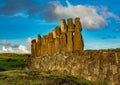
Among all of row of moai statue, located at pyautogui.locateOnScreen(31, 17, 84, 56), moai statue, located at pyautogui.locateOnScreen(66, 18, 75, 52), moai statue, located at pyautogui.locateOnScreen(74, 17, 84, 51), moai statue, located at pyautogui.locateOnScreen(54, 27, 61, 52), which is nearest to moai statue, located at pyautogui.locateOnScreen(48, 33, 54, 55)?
row of moai statue, located at pyautogui.locateOnScreen(31, 17, 84, 56)

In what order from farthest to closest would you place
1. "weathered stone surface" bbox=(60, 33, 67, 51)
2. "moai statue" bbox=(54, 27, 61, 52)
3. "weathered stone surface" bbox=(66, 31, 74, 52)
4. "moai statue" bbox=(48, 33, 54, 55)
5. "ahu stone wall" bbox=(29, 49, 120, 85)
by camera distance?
"moai statue" bbox=(48, 33, 54, 55) < "moai statue" bbox=(54, 27, 61, 52) < "weathered stone surface" bbox=(60, 33, 67, 51) < "weathered stone surface" bbox=(66, 31, 74, 52) < "ahu stone wall" bbox=(29, 49, 120, 85)

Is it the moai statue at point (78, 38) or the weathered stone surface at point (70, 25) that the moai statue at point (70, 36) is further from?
the moai statue at point (78, 38)

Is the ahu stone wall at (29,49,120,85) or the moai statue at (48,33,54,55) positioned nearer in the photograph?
the ahu stone wall at (29,49,120,85)

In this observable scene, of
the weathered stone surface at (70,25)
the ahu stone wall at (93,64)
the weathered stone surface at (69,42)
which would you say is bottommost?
the ahu stone wall at (93,64)

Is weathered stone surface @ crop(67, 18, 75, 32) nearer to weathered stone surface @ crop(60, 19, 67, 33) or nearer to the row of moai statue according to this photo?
the row of moai statue

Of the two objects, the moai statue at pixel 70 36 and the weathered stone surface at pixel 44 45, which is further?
the weathered stone surface at pixel 44 45

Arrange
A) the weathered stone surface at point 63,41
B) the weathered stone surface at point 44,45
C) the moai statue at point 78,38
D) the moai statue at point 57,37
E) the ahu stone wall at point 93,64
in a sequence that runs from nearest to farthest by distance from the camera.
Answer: the ahu stone wall at point 93,64 → the moai statue at point 78,38 → the weathered stone surface at point 63,41 → the moai statue at point 57,37 → the weathered stone surface at point 44,45

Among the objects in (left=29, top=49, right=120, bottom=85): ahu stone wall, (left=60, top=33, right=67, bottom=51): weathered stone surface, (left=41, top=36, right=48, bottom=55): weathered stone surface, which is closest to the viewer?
(left=29, top=49, right=120, bottom=85): ahu stone wall

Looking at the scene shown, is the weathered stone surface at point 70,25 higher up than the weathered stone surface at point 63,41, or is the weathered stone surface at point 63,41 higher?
the weathered stone surface at point 70,25

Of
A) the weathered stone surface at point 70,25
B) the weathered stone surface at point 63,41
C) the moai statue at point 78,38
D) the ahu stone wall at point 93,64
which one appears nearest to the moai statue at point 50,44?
the weathered stone surface at point 63,41

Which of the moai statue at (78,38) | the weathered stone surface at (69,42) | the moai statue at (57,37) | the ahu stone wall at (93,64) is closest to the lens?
the ahu stone wall at (93,64)

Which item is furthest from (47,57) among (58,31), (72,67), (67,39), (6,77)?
(6,77)

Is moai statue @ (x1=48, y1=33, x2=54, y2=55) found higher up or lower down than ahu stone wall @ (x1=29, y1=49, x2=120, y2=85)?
higher up

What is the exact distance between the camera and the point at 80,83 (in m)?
23.3
